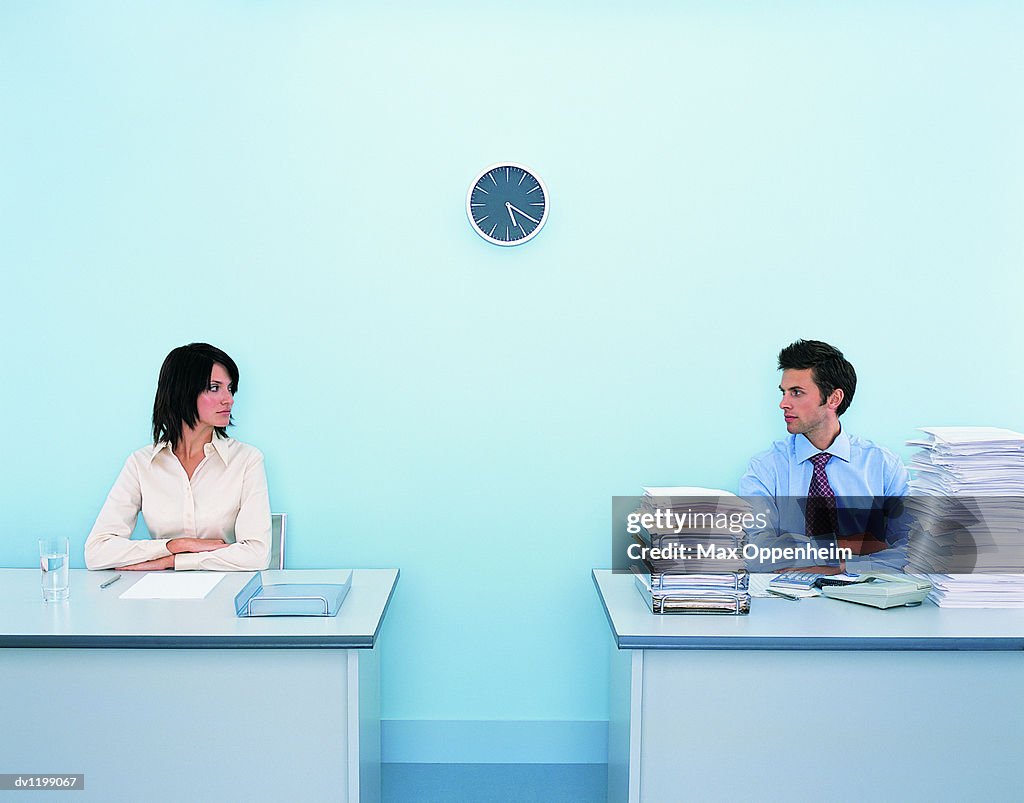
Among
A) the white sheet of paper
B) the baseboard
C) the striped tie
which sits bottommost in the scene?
the baseboard

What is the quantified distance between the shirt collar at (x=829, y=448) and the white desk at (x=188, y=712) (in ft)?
5.44

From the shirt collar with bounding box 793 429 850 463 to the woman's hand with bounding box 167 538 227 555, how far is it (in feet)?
6.74

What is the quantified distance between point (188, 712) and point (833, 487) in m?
2.20

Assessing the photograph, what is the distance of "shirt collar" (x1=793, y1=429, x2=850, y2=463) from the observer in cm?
292

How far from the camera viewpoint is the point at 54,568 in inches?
92.3

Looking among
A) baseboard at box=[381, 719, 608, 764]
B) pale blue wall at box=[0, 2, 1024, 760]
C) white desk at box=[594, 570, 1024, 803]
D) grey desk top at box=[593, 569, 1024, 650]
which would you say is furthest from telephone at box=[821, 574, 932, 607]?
baseboard at box=[381, 719, 608, 764]

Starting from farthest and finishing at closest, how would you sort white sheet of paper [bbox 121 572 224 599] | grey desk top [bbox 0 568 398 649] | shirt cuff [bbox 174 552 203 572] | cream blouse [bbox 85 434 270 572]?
cream blouse [bbox 85 434 270 572] → shirt cuff [bbox 174 552 203 572] → white sheet of paper [bbox 121 572 224 599] → grey desk top [bbox 0 568 398 649]

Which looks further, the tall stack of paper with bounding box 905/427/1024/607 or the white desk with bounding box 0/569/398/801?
the tall stack of paper with bounding box 905/427/1024/607

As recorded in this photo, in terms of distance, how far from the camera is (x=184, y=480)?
2.84m

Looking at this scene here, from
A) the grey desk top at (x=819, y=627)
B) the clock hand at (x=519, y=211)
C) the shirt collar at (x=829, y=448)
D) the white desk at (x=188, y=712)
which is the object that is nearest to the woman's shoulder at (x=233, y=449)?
the white desk at (x=188, y=712)

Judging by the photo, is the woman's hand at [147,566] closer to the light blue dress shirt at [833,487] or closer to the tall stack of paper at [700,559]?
the tall stack of paper at [700,559]

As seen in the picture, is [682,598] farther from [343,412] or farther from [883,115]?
[883,115]

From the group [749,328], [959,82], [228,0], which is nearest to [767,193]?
[749,328]

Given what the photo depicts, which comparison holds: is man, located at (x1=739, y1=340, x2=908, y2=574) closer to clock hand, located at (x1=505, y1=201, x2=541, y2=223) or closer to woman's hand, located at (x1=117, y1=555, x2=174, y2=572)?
clock hand, located at (x1=505, y1=201, x2=541, y2=223)
